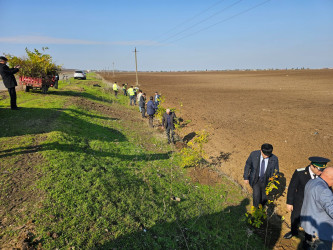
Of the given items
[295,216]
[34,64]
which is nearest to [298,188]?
[295,216]

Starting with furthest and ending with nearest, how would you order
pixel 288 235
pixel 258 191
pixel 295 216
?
pixel 258 191 < pixel 288 235 < pixel 295 216

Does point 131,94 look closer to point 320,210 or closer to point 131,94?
point 131,94

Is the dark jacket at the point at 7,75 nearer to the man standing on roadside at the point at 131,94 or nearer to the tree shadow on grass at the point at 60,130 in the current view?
the tree shadow on grass at the point at 60,130

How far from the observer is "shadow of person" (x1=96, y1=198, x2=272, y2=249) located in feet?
13.0

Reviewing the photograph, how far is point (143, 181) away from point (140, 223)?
1763 millimetres

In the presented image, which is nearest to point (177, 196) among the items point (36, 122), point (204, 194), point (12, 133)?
point (204, 194)

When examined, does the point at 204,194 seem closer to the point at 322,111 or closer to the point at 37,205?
the point at 37,205

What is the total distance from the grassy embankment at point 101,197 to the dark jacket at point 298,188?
129 centimetres

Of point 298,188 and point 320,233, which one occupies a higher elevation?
point 298,188

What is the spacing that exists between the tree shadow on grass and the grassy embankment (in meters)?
0.03

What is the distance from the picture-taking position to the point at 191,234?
4527mm

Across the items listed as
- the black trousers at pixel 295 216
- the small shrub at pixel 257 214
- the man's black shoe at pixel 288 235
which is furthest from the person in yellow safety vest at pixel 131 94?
the black trousers at pixel 295 216

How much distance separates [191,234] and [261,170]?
2.12 meters

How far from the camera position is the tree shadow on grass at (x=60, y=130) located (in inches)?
260
